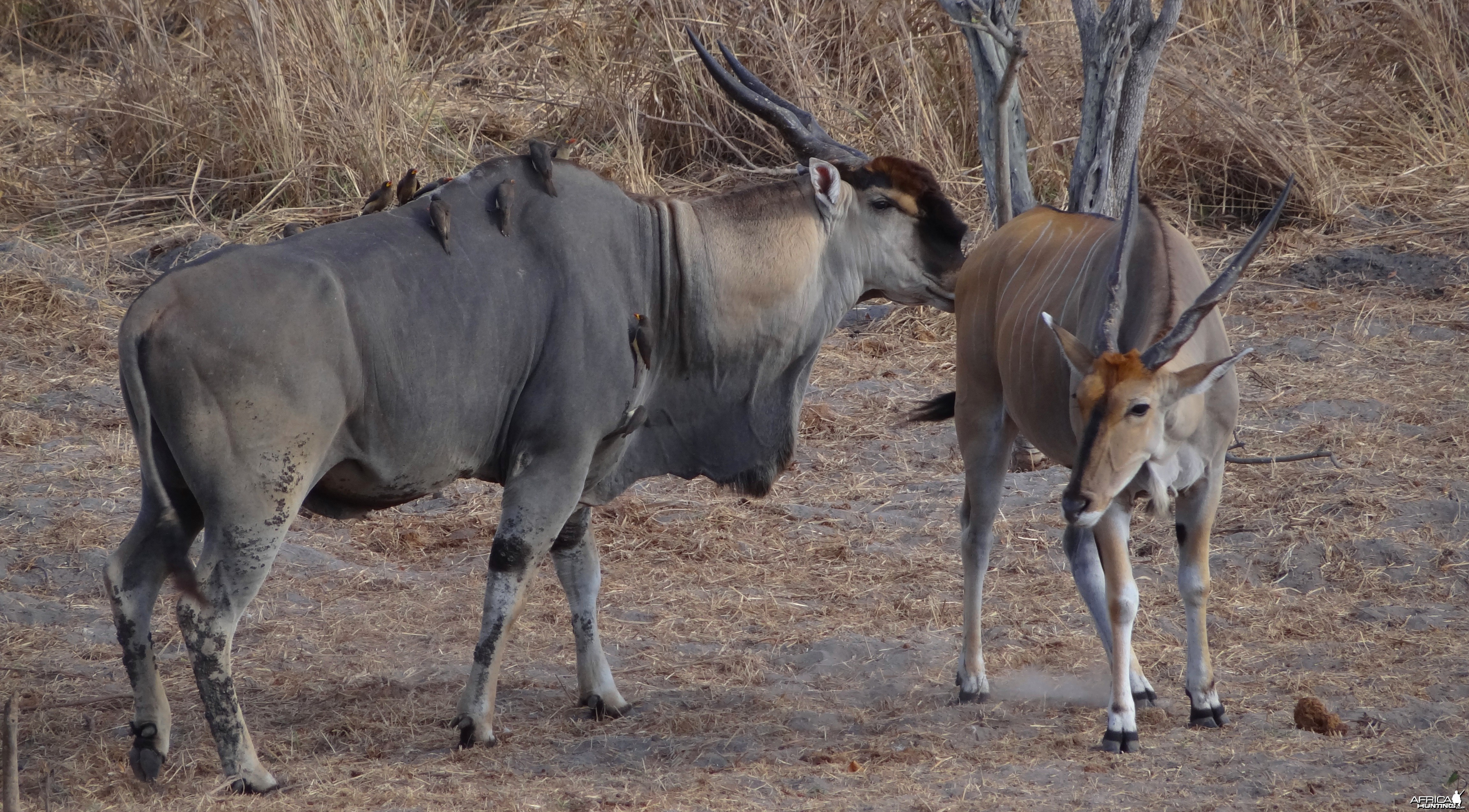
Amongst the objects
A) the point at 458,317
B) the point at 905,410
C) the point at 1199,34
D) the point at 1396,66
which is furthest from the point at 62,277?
the point at 1396,66

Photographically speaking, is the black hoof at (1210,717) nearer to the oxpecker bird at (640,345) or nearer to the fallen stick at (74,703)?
the oxpecker bird at (640,345)

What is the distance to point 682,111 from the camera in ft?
27.0

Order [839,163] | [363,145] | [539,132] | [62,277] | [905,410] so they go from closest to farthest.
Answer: [839,163]
[905,410]
[62,277]
[363,145]
[539,132]

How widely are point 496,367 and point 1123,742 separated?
1.69 metres

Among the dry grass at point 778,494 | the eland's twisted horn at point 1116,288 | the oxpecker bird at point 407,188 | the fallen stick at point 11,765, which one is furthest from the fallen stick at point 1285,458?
the fallen stick at point 11,765

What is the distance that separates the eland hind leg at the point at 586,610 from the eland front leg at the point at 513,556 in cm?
33

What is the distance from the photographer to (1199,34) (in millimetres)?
8898

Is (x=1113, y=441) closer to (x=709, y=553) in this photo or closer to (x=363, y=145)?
(x=709, y=553)

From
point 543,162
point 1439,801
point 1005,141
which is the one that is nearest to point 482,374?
point 543,162

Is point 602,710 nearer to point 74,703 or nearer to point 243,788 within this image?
point 243,788

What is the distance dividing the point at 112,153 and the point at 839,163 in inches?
212

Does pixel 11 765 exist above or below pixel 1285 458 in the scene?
above

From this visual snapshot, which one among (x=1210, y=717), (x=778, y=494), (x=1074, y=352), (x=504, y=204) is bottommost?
(x=778, y=494)

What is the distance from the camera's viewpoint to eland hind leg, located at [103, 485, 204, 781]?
3277mm
